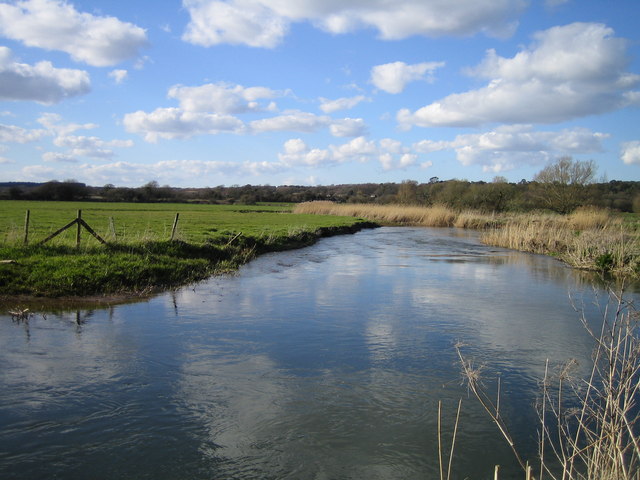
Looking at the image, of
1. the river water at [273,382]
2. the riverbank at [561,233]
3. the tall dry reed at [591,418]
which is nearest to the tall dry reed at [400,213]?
the riverbank at [561,233]

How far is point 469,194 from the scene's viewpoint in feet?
151

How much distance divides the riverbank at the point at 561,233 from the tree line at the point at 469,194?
289 centimetres

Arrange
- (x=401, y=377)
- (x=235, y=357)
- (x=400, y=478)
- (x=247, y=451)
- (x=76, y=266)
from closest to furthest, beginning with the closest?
(x=400, y=478), (x=247, y=451), (x=401, y=377), (x=235, y=357), (x=76, y=266)

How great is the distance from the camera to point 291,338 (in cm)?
848

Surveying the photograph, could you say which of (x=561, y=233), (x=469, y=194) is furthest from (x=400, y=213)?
(x=561, y=233)

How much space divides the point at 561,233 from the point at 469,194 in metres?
22.9

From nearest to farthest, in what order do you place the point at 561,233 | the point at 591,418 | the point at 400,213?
the point at 591,418
the point at 561,233
the point at 400,213

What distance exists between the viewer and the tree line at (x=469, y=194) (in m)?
36.9

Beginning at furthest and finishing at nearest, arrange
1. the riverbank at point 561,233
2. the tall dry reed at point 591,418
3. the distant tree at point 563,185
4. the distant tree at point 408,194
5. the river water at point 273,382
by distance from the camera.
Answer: the distant tree at point 408,194
the distant tree at point 563,185
the riverbank at point 561,233
the river water at point 273,382
the tall dry reed at point 591,418

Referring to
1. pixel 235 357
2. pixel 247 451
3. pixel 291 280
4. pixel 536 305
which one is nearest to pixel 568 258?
pixel 536 305

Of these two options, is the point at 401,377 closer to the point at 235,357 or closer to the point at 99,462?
the point at 235,357

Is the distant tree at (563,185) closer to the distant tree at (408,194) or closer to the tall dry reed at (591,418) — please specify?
the distant tree at (408,194)

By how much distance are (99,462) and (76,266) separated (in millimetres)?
8791

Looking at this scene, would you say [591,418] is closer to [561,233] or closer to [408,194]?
[561,233]
